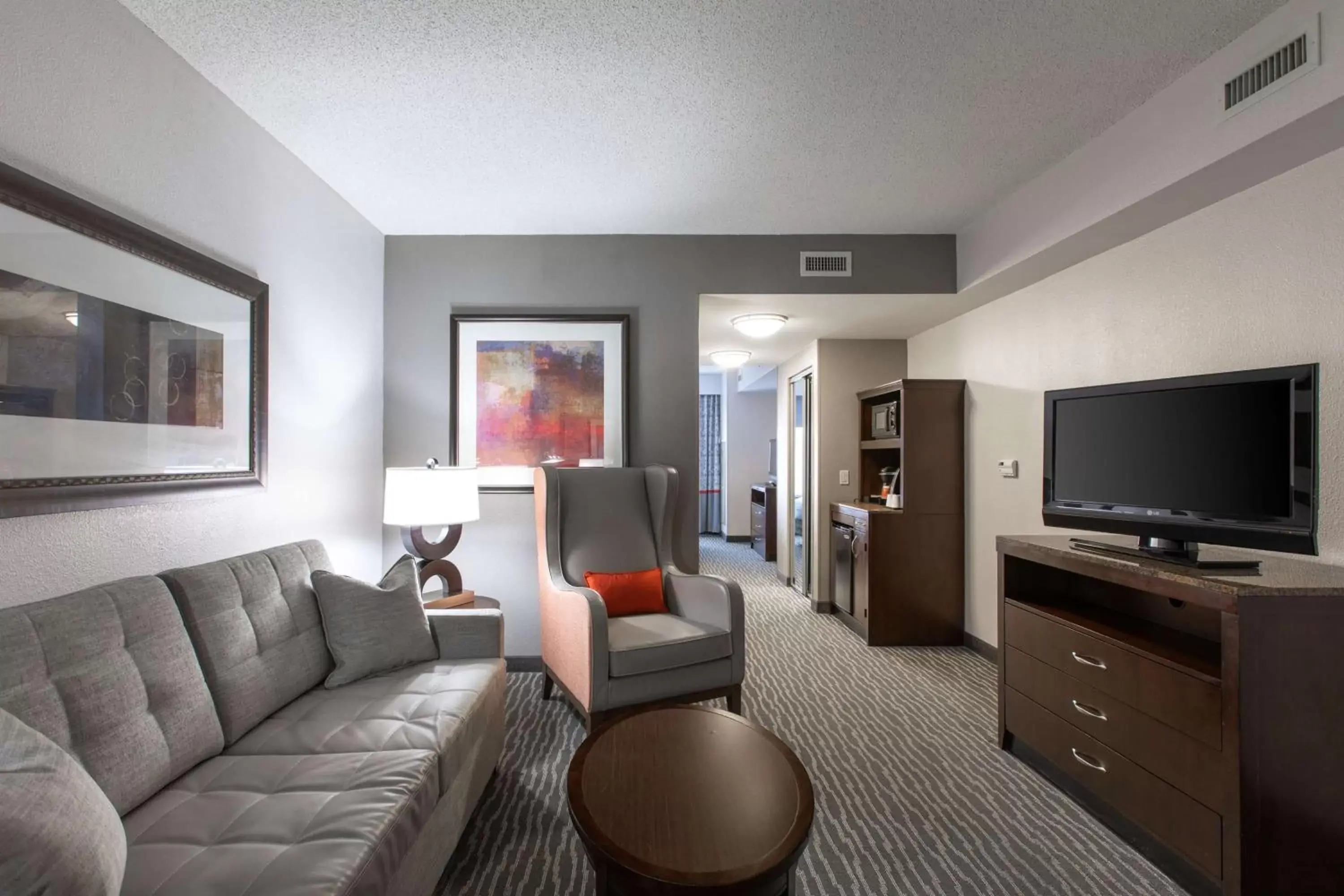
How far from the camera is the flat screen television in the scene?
1.51 m

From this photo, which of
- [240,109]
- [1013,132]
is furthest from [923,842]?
[240,109]

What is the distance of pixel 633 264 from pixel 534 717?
8.15 ft

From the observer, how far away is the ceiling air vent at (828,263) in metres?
3.19

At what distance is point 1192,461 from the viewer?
5.71 ft

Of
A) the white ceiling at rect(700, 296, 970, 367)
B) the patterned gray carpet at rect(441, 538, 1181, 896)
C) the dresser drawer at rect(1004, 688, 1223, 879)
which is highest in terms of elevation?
the white ceiling at rect(700, 296, 970, 367)

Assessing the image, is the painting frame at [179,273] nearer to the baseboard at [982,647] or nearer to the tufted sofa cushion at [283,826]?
the tufted sofa cushion at [283,826]

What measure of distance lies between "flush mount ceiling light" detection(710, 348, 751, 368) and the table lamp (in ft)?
9.08

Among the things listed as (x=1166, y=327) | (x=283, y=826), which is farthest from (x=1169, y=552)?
(x=283, y=826)

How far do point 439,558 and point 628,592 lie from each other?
3.07 ft

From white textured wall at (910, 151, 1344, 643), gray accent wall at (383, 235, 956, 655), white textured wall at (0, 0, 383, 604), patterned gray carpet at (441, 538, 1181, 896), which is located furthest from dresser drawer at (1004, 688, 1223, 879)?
white textured wall at (0, 0, 383, 604)

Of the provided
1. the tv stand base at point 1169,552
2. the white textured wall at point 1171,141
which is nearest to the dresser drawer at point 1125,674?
the tv stand base at point 1169,552

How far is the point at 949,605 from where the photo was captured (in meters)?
3.54

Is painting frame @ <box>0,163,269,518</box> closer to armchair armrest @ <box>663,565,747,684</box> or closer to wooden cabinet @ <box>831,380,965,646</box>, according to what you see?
armchair armrest @ <box>663,565,747,684</box>

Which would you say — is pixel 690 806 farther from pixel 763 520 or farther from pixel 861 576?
pixel 763 520
